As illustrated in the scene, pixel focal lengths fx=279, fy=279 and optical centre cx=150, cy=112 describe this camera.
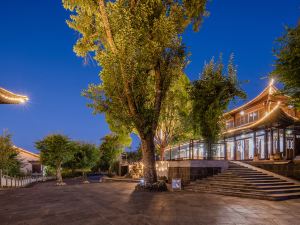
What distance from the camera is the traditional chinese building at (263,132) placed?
21578 millimetres

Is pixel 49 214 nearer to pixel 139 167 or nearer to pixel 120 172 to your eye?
pixel 139 167

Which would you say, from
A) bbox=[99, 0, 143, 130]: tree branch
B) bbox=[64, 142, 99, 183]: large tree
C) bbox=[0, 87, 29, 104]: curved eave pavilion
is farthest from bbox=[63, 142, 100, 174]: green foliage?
bbox=[0, 87, 29, 104]: curved eave pavilion

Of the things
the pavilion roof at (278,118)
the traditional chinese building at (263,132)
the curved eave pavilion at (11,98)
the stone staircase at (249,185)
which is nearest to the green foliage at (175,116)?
the traditional chinese building at (263,132)

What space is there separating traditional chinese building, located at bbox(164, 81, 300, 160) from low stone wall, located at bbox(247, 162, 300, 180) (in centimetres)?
331

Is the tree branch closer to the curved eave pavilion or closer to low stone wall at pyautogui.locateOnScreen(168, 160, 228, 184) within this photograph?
low stone wall at pyautogui.locateOnScreen(168, 160, 228, 184)

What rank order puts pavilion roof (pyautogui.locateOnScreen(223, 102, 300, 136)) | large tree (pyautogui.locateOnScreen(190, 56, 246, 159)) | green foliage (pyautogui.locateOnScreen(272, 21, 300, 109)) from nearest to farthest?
green foliage (pyautogui.locateOnScreen(272, 21, 300, 109)), large tree (pyautogui.locateOnScreen(190, 56, 246, 159)), pavilion roof (pyautogui.locateOnScreen(223, 102, 300, 136))

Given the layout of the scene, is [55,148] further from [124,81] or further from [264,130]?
[264,130]

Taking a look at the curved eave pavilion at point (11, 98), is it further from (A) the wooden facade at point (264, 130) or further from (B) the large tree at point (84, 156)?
(B) the large tree at point (84, 156)

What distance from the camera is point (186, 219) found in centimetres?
761

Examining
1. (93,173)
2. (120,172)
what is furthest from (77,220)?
(93,173)

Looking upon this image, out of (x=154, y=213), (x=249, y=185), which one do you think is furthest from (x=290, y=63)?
(x=154, y=213)

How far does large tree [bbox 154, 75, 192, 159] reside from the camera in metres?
21.6

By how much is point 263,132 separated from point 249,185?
17.1 metres

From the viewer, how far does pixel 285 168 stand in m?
16.8
